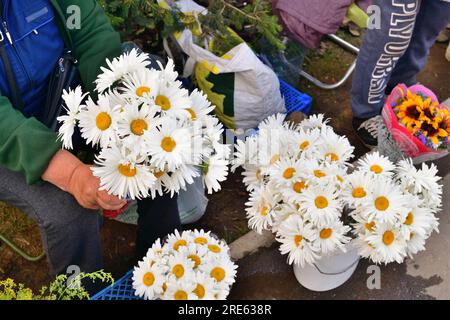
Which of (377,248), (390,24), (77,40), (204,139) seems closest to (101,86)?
(204,139)

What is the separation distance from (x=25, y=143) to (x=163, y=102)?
49cm

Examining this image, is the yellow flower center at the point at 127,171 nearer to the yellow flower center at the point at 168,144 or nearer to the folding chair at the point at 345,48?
the yellow flower center at the point at 168,144

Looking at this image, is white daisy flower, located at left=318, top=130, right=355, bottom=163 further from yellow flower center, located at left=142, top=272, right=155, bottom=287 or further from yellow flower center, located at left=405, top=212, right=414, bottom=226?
yellow flower center, located at left=142, top=272, right=155, bottom=287

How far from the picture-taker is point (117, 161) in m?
1.50

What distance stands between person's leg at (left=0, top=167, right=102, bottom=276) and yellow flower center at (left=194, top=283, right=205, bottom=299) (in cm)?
51

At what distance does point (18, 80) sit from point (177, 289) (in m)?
0.96

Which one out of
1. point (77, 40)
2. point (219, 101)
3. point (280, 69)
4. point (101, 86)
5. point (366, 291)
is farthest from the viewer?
point (280, 69)

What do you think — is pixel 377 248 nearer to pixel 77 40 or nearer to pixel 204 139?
pixel 204 139

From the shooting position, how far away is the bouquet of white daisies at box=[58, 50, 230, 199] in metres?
1.50

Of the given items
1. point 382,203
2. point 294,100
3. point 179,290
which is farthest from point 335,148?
point 294,100

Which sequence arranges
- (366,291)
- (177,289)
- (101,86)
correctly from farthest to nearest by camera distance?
(366,291)
(177,289)
(101,86)

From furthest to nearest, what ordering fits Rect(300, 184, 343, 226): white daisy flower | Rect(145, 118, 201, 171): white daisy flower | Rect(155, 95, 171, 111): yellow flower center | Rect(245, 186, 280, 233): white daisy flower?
Rect(245, 186, 280, 233): white daisy flower, Rect(300, 184, 343, 226): white daisy flower, Rect(155, 95, 171, 111): yellow flower center, Rect(145, 118, 201, 171): white daisy flower

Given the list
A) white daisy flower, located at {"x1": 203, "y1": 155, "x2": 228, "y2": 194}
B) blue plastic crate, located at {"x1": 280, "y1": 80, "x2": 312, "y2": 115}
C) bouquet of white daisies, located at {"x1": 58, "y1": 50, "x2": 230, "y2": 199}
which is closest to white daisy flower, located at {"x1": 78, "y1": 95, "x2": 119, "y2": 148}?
bouquet of white daisies, located at {"x1": 58, "y1": 50, "x2": 230, "y2": 199}

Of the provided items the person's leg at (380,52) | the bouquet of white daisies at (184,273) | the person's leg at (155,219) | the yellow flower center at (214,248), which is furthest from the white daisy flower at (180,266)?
the person's leg at (380,52)
